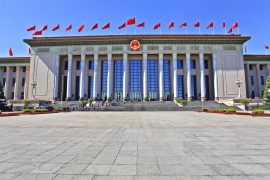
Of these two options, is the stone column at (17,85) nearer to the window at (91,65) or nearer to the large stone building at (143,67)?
the large stone building at (143,67)

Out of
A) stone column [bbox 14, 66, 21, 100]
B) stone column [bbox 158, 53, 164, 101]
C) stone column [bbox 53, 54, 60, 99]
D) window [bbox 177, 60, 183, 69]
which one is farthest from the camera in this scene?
stone column [bbox 14, 66, 21, 100]

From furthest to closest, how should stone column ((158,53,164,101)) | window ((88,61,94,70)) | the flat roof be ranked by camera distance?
window ((88,61,94,70)), the flat roof, stone column ((158,53,164,101))

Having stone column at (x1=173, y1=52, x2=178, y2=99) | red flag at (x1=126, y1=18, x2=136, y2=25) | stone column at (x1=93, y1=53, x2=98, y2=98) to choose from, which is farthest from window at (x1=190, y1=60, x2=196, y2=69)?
stone column at (x1=93, y1=53, x2=98, y2=98)

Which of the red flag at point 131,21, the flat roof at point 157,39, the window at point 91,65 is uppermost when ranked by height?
the red flag at point 131,21

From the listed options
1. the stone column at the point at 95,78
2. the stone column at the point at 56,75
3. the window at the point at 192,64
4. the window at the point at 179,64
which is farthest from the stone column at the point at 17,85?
the window at the point at 192,64

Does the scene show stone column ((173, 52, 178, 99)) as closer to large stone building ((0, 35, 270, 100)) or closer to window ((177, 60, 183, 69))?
large stone building ((0, 35, 270, 100))

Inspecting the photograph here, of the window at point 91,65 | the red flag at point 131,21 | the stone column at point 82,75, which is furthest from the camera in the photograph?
the window at point 91,65

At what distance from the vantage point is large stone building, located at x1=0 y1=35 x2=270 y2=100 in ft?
168

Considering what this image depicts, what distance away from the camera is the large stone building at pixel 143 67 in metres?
51.3

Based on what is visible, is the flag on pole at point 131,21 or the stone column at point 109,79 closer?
the flag on pole at point 131,21

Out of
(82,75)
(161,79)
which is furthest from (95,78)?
(161,79)

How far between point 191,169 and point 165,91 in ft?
165

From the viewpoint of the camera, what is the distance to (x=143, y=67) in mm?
52219

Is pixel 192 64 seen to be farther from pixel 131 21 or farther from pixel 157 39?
pixel 131 21
